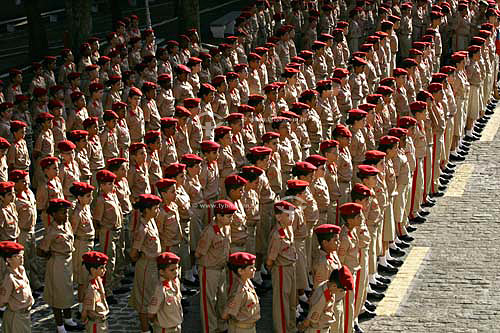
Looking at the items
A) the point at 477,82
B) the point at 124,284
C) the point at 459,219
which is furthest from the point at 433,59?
the point at 124,284

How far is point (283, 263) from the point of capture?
1445 centimetres

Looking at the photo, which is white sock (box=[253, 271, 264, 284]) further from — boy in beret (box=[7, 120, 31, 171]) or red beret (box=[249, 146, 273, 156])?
boy in beret (box=[7, 120, 31, 171])

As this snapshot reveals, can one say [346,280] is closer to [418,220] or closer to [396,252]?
[396,252]

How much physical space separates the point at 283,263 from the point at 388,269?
2.72 m

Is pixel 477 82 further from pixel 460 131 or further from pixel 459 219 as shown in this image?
pixel 459 219

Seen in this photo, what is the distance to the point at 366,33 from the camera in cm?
2731

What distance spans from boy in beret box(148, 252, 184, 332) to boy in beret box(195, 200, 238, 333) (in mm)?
977

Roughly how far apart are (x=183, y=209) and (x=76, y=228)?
1.60m

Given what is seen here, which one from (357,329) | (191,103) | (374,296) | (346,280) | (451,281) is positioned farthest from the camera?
(191,103)

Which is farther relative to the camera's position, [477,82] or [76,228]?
[477,82]

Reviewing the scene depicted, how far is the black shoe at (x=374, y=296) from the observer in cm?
1562

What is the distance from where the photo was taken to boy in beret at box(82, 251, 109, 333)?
1336cm

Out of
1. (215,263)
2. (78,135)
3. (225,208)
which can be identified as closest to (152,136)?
(78,135)

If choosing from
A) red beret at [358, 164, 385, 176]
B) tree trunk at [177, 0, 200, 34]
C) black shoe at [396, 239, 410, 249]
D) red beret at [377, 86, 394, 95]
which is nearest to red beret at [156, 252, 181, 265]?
red beret at [358, 164, 385, 176]
